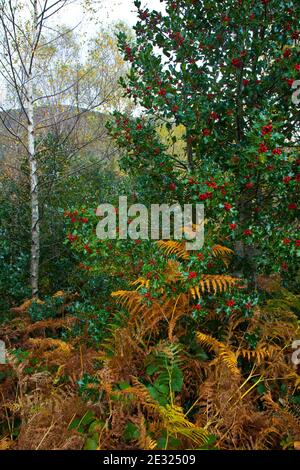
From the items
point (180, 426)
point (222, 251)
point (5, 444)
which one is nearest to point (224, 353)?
point (180, 426)

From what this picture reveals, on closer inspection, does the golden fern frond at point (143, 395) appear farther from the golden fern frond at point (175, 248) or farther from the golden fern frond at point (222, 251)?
the golden fern frond at point (222, 251)

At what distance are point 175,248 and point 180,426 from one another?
4.01ft

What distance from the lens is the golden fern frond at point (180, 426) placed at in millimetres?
2330

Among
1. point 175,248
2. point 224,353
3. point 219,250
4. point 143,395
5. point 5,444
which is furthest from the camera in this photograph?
point 219,250

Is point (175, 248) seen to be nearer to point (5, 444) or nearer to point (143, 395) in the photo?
point (143, 395)

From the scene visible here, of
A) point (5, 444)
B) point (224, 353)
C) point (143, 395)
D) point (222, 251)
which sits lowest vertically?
point (5, 444)

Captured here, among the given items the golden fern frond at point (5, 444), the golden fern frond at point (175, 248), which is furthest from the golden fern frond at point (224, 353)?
the golden fern frond at point (5, 444)

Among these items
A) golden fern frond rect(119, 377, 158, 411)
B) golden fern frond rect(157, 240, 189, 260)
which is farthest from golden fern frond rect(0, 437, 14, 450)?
golden fern frond rect(157, 240, 189, 260)

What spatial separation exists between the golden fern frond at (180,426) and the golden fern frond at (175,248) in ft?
3.40

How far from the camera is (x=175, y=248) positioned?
9.94 ft

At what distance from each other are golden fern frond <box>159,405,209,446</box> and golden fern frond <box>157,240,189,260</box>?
3.40 ft

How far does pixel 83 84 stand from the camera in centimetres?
870

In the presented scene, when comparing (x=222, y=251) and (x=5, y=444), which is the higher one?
(x=222, y=251)
